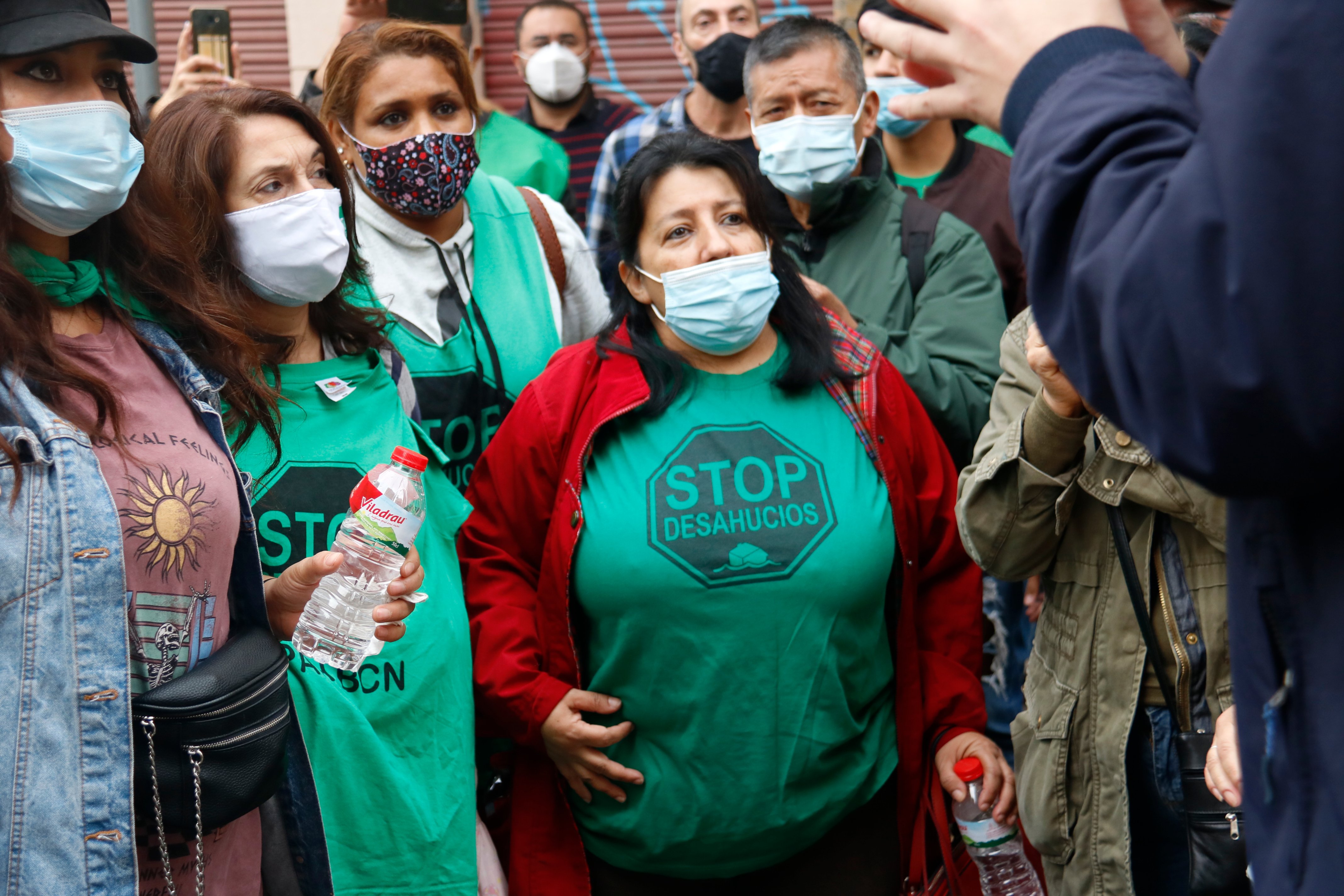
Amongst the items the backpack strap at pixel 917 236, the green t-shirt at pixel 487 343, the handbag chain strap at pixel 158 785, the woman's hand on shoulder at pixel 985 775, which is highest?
the backpack strap at pixel 917 236

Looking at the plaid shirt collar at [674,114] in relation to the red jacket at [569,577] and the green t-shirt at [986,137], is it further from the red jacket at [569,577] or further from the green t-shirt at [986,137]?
the red jacket at [569,577]

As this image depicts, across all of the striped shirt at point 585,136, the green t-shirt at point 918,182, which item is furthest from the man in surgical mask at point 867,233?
the striped shirt at point 585,136

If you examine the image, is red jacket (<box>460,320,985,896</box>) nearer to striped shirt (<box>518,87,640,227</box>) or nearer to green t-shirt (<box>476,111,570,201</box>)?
green t-shirt (<box>476,111,570,201</box>)

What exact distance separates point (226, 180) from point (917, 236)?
2.09m

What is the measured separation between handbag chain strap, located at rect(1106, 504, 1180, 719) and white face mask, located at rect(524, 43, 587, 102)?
14.5 feet

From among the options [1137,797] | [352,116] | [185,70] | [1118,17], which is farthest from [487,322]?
[1118,17]

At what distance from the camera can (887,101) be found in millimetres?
4617

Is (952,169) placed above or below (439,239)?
above

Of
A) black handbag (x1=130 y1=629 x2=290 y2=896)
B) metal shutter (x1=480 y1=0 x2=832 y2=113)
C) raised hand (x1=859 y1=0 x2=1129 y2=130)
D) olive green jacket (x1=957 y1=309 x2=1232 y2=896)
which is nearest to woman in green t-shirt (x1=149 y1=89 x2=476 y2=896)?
black handbag (x1=130 y1=629 x2=290 y2=896)

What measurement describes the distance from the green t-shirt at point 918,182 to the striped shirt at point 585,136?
164cm

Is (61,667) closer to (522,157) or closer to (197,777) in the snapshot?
(197,777)

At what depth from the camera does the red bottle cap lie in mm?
2453

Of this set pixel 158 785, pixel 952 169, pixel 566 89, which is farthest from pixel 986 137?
pixel 158 785

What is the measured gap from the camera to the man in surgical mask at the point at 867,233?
141 inches
